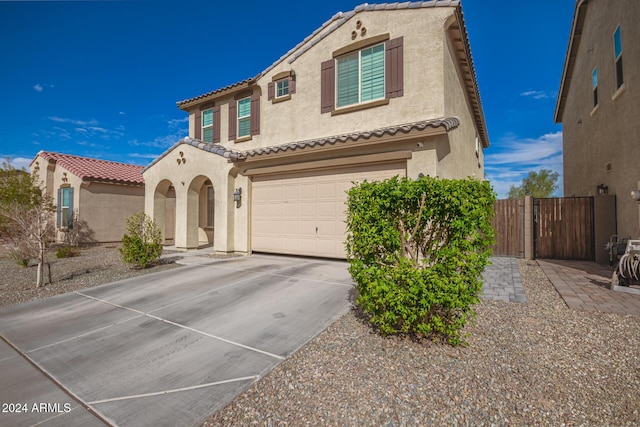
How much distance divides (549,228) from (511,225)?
1.17 meters

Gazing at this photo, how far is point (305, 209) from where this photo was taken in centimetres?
955

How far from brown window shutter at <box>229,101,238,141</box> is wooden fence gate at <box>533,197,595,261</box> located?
12311mm

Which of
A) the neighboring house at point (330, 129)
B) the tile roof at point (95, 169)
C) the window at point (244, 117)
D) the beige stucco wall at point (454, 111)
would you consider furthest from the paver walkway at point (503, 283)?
the tile roof at point (95, 169)

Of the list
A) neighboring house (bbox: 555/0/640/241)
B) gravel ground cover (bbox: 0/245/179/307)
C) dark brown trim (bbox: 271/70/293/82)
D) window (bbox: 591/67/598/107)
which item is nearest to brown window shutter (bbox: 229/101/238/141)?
dark brown trim (bbox: 271/70/293/82)

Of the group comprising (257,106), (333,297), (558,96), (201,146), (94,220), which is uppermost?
(558,96)

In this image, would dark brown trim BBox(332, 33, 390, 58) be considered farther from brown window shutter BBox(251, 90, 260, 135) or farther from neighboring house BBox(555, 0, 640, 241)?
neighboring house BBox(555, 0, 640, 241)

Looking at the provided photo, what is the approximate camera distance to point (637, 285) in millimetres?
6152

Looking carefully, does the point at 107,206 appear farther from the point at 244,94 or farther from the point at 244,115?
the point at 244,94

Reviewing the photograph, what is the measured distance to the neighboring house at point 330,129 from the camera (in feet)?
26.6

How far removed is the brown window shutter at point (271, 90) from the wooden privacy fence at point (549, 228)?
31.9 feet

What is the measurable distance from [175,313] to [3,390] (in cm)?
212

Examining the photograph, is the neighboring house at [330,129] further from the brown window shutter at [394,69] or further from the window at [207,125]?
the window at [207,125]

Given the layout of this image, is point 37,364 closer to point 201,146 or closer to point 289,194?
point 289,194

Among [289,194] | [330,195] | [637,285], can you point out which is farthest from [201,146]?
[637,285]
